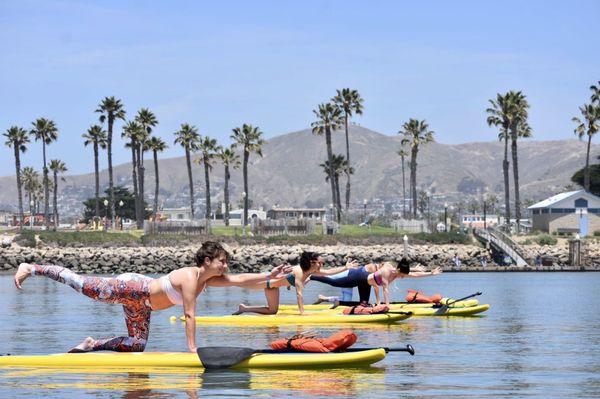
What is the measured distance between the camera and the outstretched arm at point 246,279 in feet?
61.6

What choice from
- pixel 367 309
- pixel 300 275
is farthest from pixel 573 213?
pixel 300 275

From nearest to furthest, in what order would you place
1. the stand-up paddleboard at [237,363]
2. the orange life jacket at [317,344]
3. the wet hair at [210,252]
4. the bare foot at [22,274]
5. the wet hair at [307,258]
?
the bare foot at [22,274] < the wet hair at [210,252] < the stand-up paddleboard at [237,363] < the orange life jacket at [317,344] < the wet hair at [307,258]

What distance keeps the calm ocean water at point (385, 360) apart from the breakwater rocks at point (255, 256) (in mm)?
47197

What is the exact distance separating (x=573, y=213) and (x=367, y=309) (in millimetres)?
88924

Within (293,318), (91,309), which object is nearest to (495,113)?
(91,309)

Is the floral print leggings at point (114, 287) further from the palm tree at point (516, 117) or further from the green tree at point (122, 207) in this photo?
the green tree at point (122, 207)

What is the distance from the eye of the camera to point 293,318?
30.9 metres

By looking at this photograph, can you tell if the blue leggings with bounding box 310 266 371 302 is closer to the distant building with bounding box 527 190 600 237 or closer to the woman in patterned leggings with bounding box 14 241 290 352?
the woman in patterned leggings with bounding box 14 241 290 352

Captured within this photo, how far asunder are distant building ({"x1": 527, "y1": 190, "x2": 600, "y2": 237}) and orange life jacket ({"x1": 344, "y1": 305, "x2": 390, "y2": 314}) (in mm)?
87133

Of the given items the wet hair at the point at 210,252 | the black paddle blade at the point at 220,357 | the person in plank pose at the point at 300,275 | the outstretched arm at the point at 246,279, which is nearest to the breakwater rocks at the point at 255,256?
the person in plank pose at the point at 300,275

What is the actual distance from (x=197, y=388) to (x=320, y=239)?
92079 millimetres

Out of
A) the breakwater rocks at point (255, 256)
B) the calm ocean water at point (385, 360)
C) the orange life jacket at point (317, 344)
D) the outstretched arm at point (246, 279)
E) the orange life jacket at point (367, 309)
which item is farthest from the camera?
the breakwater rocks at point (255, 256)

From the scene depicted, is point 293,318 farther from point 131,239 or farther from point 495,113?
point 495,113

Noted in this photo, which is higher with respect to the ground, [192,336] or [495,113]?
[495,113]
